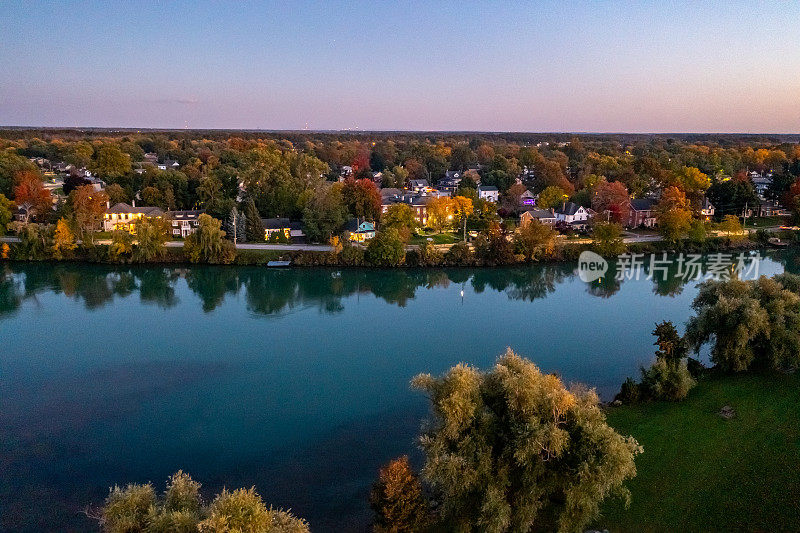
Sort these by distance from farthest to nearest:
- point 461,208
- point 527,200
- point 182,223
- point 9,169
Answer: point 527,200, point 9,169, point 461,208, point 182,223

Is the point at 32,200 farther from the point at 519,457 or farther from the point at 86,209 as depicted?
the point at 519,457

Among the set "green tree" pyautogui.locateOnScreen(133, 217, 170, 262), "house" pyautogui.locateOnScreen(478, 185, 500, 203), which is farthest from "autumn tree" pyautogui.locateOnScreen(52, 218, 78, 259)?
"house" pyautogui.locateOnScreen(478, 185, 500, 203)

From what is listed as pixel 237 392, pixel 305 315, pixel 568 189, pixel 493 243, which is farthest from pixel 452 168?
pixel 237 392

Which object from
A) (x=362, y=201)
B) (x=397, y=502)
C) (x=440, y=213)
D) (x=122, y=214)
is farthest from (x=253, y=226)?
(x=397, y=502)

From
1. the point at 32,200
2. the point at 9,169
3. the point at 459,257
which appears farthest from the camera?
the point at 9,169

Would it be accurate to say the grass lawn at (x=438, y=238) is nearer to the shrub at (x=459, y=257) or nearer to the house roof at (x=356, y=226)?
the shrub at (x=459, y=257)

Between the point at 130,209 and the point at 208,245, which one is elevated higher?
the point at 130,209

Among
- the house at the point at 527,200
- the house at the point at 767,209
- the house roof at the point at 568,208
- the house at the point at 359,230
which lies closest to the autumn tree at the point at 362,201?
the house at the point at 359,230

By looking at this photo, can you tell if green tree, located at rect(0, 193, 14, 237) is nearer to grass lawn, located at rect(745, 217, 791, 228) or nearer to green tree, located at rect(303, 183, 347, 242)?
green tree, located at rect(303, 183, 347, 242)
